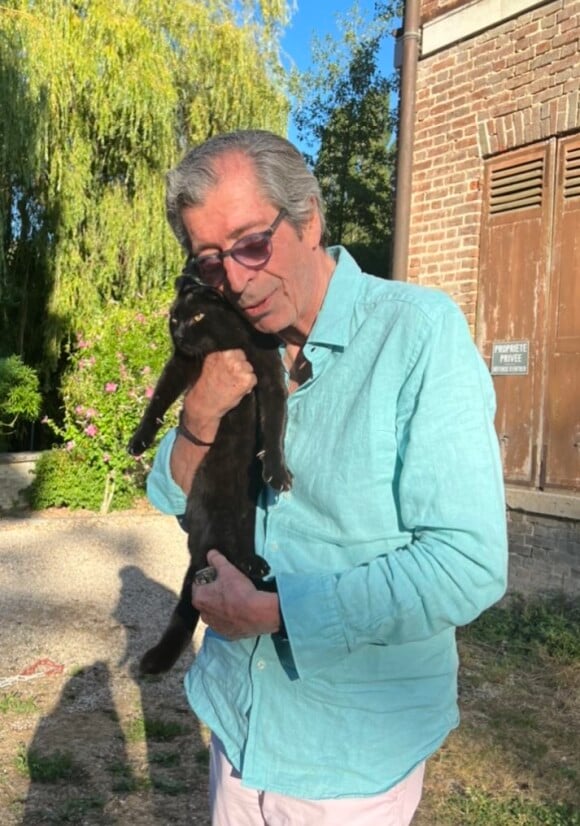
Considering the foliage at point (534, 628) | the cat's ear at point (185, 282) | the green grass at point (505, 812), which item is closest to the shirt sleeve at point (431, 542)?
the cat's ear at point (185, 282)

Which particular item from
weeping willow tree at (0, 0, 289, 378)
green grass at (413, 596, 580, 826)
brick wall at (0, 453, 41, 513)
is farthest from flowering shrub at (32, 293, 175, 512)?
green grass at (413, 596, 580, 826)

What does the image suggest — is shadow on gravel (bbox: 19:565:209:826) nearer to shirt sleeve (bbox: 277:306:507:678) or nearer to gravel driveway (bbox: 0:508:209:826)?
gravel driveway (bbox: 0:508:209:826)

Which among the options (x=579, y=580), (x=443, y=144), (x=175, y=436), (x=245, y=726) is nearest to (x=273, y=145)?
(x=175, y=436)

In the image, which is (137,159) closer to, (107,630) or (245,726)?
(107,630)

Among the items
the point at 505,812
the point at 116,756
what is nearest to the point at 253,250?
the point at 505,812

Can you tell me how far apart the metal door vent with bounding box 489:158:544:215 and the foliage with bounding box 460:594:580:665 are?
310cm

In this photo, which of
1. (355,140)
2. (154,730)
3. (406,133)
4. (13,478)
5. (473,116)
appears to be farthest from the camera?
(355,140)

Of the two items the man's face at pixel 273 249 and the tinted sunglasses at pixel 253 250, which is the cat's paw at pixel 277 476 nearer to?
the man's face at pixel 273 249

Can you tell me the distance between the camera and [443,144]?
24.3 ft

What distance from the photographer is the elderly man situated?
140 cm

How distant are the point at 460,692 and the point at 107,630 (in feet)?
9.26

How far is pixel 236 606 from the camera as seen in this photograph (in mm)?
1529

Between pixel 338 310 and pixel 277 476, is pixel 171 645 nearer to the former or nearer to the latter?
pixel 277 476

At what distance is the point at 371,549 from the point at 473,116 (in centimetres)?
636
